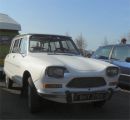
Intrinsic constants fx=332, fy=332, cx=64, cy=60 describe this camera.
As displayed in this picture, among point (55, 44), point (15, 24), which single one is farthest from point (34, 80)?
point (15, 24)

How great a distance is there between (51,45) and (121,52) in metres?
3.11

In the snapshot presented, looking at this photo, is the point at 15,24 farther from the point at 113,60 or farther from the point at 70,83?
the point at 70,83

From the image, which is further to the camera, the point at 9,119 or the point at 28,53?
the point at 28,53

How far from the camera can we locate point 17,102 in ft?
26.8

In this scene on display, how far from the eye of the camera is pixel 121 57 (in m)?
10.6

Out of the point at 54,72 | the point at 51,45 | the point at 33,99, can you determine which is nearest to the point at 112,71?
the point at 54,72

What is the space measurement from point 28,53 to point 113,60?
3.77 meters

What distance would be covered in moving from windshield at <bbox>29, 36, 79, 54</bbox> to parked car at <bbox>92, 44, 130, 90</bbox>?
2.11 metres

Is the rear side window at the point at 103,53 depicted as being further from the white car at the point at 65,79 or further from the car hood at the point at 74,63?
the car hood at the point at 74,63

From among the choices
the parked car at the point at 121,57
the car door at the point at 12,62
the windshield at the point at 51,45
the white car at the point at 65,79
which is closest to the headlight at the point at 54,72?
the white car at the point at 65,79

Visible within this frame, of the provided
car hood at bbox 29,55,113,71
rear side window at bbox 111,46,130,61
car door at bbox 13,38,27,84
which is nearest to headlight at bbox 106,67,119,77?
car hood at bbox 29,55,113,71

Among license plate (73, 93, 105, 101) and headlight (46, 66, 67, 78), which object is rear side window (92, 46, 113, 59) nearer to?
license plate (73, 93, 105, 101)

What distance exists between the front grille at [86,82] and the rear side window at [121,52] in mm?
3884

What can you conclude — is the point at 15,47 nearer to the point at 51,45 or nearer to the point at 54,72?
the point at 51,45
